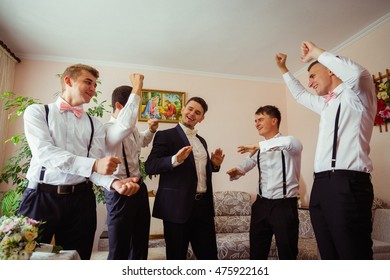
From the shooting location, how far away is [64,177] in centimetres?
90

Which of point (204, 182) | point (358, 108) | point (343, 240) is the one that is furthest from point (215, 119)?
point (343, 240)

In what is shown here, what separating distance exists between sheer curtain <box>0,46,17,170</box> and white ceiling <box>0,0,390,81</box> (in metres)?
0.09

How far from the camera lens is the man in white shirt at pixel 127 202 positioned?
105cm

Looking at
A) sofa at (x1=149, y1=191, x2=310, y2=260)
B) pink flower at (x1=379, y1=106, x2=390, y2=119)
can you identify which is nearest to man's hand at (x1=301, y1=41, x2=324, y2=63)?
pink flower at (x1=379, y1=106, x2=390, y2=119)

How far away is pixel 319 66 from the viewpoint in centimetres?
115

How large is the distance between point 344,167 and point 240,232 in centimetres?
174

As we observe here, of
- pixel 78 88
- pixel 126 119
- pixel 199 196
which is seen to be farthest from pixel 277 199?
pixel 78 88

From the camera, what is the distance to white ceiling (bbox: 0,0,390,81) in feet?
5.49

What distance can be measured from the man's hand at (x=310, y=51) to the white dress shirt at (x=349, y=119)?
0.03 m

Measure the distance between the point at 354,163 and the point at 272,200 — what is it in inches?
20.0

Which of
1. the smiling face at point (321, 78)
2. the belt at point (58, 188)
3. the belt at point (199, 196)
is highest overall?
the smiling face at point (321, 78)

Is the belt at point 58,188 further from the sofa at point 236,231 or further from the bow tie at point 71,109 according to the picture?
the sofa at point 236,231

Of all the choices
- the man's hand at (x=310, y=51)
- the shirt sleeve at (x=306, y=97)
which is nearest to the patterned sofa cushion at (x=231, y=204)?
the shirt sleeve at (x=306, y=97)
